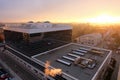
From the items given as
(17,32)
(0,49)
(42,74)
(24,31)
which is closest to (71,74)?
(42,74)

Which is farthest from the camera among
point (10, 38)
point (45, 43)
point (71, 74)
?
point (10, 38)

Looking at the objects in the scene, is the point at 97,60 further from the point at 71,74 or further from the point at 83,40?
the point at 83,40

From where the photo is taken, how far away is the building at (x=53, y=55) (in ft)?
51.5

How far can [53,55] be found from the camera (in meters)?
20.9

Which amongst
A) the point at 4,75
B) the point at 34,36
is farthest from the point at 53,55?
the point at 4,75

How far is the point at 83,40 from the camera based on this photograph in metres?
42.2

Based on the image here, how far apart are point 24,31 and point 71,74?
12.4 m

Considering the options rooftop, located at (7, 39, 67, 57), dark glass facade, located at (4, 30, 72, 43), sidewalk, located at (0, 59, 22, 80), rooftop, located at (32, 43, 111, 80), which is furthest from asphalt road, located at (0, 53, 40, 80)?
dark glass facade, located at (4, 30, 72, 43)

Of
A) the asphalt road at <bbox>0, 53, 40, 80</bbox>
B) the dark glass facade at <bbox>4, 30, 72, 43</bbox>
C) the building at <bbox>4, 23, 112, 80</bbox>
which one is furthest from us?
the dark glass facade at <bbox>4, 30, 72, 43</bbox>

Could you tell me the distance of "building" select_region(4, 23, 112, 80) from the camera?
15688 millimetres

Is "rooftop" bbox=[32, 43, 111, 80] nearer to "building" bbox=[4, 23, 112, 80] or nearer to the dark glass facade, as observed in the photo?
"building" bbox=[4, 23, 112, 80]

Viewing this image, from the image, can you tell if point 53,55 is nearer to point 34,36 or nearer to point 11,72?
point 34,36

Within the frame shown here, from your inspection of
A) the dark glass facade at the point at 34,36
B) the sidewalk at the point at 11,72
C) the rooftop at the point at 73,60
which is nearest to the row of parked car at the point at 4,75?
the sidewalk at the point at 11,72

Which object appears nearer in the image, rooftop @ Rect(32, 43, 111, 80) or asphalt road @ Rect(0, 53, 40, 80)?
rooftop @ Rect(32, 43, 111, 80)
